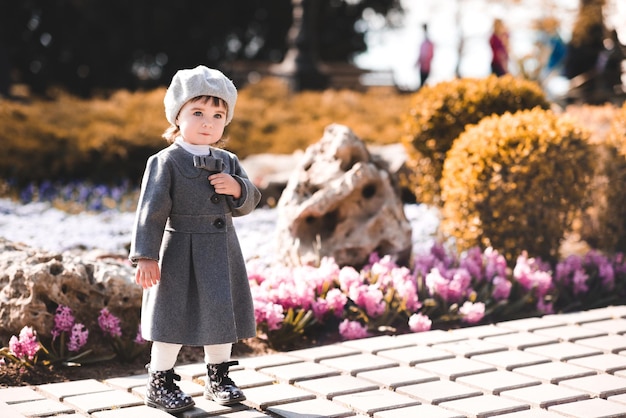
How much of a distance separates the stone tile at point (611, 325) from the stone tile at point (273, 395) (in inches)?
88.1

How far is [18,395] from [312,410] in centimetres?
138

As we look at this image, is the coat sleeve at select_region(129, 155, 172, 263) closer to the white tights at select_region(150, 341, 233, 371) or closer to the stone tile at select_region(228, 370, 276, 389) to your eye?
the white tights at select_region(150, 341, 233, 371)

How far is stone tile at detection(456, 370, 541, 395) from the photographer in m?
4.26

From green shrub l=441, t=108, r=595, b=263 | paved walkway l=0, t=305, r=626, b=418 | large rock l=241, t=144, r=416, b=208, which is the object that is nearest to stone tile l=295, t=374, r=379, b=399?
paved walkway l=0, t=305, r=626, b=418

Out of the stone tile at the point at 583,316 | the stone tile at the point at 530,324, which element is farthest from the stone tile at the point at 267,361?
the stone tile at the point at 583,316

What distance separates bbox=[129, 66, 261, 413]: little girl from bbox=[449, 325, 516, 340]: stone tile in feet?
5.83

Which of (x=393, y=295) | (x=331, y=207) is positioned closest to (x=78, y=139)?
(x=331, y=207)

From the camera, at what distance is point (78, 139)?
11164 mm

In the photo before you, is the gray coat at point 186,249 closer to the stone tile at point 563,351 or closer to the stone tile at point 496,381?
the stone tile at point 496,381

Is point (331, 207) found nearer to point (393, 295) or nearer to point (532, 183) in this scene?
point (393, 295)

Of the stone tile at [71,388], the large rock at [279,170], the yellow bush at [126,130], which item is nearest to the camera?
the stone tile at [71,388]

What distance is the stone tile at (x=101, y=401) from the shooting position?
12.9 feet

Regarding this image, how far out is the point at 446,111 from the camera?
331 inches

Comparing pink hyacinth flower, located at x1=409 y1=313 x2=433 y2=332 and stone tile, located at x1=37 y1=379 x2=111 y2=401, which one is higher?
pink hyacinth flower, located at x1=409 y1=313 x2=433 y2=332
